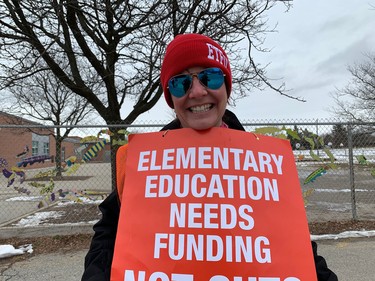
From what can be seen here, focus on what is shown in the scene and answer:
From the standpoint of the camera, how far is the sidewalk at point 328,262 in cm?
381

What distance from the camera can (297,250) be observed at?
109 cm

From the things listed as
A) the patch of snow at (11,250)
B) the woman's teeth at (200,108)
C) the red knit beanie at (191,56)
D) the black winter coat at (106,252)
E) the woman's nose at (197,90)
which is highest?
the red knit beanie at (191,56)

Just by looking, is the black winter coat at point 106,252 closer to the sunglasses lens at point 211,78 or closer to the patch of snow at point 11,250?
the sunglasses lens at point 211,78

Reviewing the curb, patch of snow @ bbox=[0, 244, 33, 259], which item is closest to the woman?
patch of snow @ bbox=[0, 244, 33, 259]

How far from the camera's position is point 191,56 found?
127 centimetres

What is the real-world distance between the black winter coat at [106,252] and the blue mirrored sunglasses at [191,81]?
1.62 ft

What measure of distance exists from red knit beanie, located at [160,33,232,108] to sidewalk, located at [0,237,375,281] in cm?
330

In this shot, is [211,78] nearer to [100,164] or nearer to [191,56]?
[191,56]

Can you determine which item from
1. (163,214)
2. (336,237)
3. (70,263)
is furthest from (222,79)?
(336,237)

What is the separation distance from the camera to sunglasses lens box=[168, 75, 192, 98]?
1.23m

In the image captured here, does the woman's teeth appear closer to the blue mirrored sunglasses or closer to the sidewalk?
the blue mirrored sunglasses

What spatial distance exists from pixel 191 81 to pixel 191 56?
0.11 m

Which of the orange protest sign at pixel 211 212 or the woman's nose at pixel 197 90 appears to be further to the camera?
the woman's nose at pixel 197 90

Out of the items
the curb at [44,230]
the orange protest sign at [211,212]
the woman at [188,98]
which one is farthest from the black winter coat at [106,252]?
the curb at [44,230]
